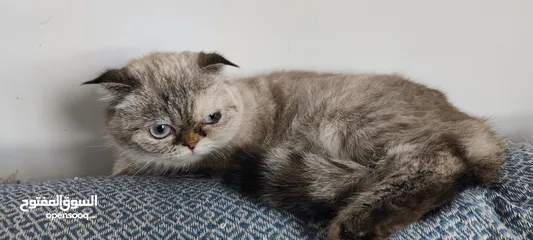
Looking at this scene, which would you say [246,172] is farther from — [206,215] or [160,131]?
[160,131]

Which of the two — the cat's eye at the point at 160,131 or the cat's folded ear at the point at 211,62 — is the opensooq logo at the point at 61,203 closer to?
the cat's eye at the point at 160,131

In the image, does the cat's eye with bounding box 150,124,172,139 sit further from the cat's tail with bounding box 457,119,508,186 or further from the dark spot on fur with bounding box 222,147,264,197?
the cat's tail with bounding box 457,119,508,186

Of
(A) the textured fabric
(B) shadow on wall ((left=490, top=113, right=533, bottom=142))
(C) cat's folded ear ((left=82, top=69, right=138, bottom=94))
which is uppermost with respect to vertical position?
(C) cat's folded ear ((left=82, top=69, right=138, bottom=94))

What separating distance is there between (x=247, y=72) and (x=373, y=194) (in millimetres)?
810

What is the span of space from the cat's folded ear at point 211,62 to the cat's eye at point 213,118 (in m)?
0.14

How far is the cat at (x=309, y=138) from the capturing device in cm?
98

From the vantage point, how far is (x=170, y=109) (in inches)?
47.1

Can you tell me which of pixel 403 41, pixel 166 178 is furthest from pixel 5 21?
pixel 403 41

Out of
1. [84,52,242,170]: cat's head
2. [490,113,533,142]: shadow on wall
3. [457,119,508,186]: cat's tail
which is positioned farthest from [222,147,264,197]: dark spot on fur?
[490,113,533,142]: shadow on wall

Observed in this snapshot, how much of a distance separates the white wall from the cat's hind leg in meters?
0.69

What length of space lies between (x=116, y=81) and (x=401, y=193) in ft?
2.70

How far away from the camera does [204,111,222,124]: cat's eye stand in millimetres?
1259

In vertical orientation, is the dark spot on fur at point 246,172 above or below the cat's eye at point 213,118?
below

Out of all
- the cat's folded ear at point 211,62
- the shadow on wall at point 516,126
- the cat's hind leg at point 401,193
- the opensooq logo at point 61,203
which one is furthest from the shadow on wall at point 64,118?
the shadow on wall at point 516,126
